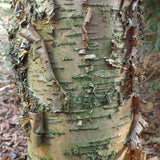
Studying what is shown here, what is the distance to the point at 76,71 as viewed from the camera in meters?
0.83

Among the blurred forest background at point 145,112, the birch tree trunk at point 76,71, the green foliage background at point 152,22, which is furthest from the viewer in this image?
the green foliage background at point 152,22

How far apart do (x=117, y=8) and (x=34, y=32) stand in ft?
1.29

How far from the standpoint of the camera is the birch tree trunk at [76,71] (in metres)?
0.81

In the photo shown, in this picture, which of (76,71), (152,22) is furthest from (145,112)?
(76,71)

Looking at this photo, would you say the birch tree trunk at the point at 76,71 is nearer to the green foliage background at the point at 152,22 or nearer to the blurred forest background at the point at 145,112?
the blurred forest background at the point at 145,112

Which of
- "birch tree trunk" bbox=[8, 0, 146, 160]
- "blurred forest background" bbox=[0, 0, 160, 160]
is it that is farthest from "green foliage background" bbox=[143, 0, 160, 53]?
"birch tree trunk" bbox=[8, 0, 146, 160]

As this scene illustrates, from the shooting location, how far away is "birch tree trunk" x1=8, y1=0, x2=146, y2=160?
81 cm

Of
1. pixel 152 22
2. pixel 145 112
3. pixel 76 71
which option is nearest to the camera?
pixel 76 71

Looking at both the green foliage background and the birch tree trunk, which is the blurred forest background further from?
the birch tree trunk

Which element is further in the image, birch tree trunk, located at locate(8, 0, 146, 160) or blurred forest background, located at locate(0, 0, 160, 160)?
blurred forest background, located at locate(0, 0, 160, 160)

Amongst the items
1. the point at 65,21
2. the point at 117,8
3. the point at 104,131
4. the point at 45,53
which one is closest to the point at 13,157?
the point at 104,131

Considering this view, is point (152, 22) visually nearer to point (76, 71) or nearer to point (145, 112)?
point (145, 112)

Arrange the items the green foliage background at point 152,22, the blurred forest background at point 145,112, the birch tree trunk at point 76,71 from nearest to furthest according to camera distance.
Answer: the birch tree trunk at point 76,71 < the blurred forest background at point 145,112 < the green foliage background at point 152,22

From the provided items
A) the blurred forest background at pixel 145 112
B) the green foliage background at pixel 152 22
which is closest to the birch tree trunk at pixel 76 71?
the blurred forest background at pixel 145 112
